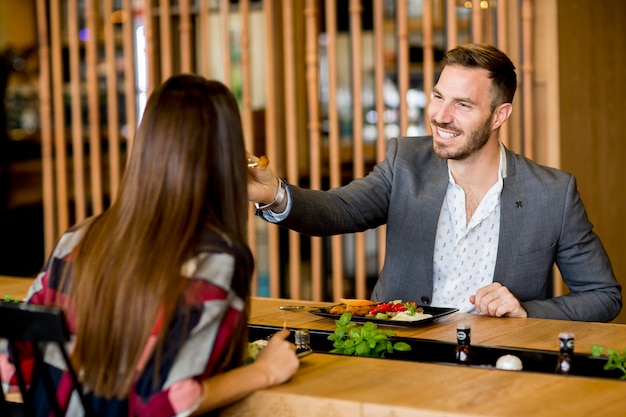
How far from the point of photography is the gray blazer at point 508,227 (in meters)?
2.85

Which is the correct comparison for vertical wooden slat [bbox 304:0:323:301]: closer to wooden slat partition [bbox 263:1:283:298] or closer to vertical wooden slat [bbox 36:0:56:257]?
wooden slat partition [bbox 263:1:283:298]

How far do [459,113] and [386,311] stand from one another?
77 centimetres

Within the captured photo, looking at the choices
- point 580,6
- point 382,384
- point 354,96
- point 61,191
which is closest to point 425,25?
point 354,96

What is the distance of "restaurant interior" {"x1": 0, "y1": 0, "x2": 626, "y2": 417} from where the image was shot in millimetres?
1819

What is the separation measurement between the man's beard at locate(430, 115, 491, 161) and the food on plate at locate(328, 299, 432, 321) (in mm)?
578

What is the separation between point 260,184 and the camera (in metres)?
2.68

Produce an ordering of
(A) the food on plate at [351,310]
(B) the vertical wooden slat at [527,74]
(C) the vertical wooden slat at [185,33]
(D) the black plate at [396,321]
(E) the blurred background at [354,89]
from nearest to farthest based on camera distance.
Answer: (D) the black plate at [396,321]
(A) the food on plate at [351,310]
(B) the vertical wooden slat at [527,74]
(E) the blurred background at [354,89]
(C) the vertical wooden slat at [185,33]

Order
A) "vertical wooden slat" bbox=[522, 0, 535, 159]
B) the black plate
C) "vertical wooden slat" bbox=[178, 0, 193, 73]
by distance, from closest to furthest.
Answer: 1. the black plate
2. "vertical wooden slat" bbox=[522, 0, 535, 159]
3. "vertical wooden slat" bbox=[178, 0, 193, 73]

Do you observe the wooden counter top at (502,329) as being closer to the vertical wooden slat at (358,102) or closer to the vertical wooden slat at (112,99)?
the vertical wooden slat at (358,102)

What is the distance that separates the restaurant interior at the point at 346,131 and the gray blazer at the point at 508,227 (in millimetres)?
320

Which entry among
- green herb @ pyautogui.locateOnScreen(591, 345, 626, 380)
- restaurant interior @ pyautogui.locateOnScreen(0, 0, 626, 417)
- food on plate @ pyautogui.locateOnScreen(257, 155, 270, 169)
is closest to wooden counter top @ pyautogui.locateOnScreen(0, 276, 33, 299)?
restaurant interior @ pyautogui.locateOnScreen(0, 0, 626, 417)

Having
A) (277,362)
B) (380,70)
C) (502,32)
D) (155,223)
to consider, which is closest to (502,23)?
(502,32)

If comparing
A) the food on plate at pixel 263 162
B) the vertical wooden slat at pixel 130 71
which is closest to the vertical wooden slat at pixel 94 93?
the vertical wooden slat at pixel 130 71

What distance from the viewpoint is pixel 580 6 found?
14.7 ft
